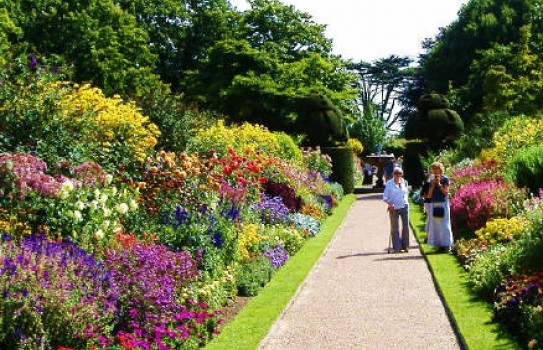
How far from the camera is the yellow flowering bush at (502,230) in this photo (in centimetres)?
1258

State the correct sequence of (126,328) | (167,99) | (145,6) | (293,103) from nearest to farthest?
(126,328) < (167,99) < (293,103) < (145,6)

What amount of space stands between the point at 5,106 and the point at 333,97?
100 ft

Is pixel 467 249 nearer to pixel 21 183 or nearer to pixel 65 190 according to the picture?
pixel 65 190

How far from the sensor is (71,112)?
12359 mm

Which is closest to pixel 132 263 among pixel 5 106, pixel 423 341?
pixel 423 341

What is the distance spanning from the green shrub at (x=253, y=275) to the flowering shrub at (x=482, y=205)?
14.8 ft

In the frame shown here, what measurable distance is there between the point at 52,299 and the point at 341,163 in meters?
26.5

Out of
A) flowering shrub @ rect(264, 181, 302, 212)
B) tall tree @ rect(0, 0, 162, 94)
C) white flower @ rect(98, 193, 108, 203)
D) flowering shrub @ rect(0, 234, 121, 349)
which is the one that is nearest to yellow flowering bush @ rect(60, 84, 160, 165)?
white flower @ rect(98, 193, 108, 203)

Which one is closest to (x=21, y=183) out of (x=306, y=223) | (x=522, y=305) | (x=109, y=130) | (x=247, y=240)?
(x=109, y=130)

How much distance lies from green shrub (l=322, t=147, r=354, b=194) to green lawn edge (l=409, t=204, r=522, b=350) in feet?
59.4

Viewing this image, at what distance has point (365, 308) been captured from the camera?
1007 cm

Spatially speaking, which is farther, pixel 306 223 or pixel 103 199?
pixel 306 223

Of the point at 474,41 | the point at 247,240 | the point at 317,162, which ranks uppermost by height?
the point at 474,41

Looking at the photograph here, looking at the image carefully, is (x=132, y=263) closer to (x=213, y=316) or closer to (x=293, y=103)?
(x=213, y=316)
